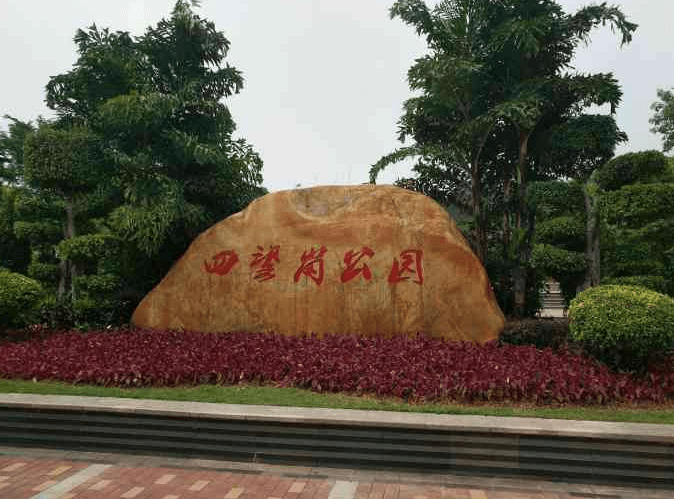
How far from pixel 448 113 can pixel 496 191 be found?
7.50 feet

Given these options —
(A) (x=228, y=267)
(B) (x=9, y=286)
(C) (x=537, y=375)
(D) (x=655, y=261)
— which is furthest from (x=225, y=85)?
(D) (x=655, y=261)

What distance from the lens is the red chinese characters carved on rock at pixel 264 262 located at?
8875mm

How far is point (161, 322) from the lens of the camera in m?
9.30

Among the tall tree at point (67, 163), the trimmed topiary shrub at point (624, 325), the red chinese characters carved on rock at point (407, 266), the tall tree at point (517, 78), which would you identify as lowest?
the trimmed topiary shrub at point (624, 325)

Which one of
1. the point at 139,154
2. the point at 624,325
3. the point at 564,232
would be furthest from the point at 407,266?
the point at 139,154

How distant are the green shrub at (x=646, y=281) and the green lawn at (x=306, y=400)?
338 cm

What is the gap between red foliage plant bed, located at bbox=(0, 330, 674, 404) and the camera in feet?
19.5

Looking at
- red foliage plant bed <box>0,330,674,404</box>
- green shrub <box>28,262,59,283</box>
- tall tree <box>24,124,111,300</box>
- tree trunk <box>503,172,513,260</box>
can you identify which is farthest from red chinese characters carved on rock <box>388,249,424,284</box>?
green shrub <box>28,262,59,283</box>

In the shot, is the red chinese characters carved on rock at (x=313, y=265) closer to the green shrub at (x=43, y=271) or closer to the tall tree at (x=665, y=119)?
the green shrub at (x=43, y=271)

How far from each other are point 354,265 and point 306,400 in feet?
10.6

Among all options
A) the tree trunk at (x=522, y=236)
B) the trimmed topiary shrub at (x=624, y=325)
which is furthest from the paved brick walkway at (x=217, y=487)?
the tree trunk at (x=522, y=236)

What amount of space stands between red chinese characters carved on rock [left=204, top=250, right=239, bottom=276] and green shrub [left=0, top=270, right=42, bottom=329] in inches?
130

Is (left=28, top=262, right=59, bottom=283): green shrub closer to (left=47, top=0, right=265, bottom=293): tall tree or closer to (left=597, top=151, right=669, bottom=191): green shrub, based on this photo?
(left=47, top=0, right=265, bottom=293): tall tree

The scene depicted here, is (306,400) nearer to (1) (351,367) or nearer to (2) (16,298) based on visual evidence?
(1) (351,367)
